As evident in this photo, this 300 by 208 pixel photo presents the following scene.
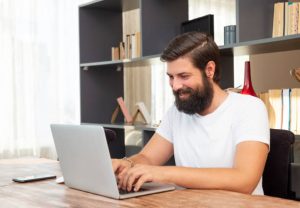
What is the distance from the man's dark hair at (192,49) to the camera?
1729mm

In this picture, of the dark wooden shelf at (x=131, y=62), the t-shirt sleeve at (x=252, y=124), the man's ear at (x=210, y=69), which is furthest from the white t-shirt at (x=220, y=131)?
the dark wooden shelf at (x=131, y=62)

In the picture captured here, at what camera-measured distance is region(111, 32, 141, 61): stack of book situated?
354 centimetres

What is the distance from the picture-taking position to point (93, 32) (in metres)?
3.92

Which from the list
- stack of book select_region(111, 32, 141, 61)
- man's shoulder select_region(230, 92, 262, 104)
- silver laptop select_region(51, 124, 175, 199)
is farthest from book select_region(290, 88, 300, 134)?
stack of book select_region(111, 32, 141, 61)

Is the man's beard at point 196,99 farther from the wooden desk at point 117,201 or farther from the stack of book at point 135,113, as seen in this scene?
the stack of book at point 135,113

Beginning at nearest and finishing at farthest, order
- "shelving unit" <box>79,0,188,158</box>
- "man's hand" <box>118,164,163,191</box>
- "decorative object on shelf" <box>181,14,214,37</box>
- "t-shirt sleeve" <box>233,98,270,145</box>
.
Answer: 1. "man's hand" <box>118,164,163,191</box>
2. "t-shirt sleeve" <box>233,98,270,145</box>
3. "decorative object on shelf" <box>181,14,214,37</box>
4. "shelving unit" <box>79,0,188,158</box>

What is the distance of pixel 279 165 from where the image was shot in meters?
1.67

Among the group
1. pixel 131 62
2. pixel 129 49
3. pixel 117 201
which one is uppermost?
pixel 129 49

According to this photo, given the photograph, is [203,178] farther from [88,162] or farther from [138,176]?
[88,162]

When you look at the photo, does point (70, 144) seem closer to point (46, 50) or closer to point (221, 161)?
point (221, 161)

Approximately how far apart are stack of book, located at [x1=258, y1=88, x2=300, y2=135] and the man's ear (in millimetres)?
887

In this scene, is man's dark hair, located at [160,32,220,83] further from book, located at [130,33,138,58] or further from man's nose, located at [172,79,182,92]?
book, located at [130,33,138,58]

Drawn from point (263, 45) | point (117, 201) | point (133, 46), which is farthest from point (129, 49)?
point (117, 201)

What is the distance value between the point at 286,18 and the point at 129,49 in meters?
1.49
